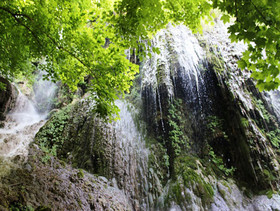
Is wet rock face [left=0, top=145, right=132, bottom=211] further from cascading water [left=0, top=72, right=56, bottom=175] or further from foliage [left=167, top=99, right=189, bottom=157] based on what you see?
foliage [left=167, top=99, right=189, bottom=157]

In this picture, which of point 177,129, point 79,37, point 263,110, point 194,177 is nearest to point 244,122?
point 263,110

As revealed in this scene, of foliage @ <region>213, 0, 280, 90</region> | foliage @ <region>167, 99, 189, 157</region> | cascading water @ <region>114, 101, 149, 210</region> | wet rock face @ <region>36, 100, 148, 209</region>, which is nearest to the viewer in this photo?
foliage @ <region>213, 0, 280, 90</region>

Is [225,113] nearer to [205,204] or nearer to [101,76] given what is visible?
[205,204]

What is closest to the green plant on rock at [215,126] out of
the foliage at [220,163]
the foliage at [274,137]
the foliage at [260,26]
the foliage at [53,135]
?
the foliage at [220,163]

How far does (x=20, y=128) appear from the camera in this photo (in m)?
8.36

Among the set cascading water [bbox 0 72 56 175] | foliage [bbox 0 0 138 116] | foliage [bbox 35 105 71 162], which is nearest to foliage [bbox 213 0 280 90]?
foliage [bbox 0 0 138 116]

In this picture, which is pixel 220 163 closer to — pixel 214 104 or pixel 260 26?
pixel 214 104

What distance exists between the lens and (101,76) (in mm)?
3879

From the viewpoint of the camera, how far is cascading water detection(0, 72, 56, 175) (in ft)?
12.4

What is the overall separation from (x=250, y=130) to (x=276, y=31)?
5907 mm

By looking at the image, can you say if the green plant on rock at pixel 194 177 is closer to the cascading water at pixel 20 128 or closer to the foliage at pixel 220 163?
the foliage at pixel 220 163

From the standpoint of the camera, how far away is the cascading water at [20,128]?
149 inches

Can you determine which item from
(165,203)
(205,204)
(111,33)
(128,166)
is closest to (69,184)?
(128,166)

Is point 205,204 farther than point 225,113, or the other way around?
point 225,113
